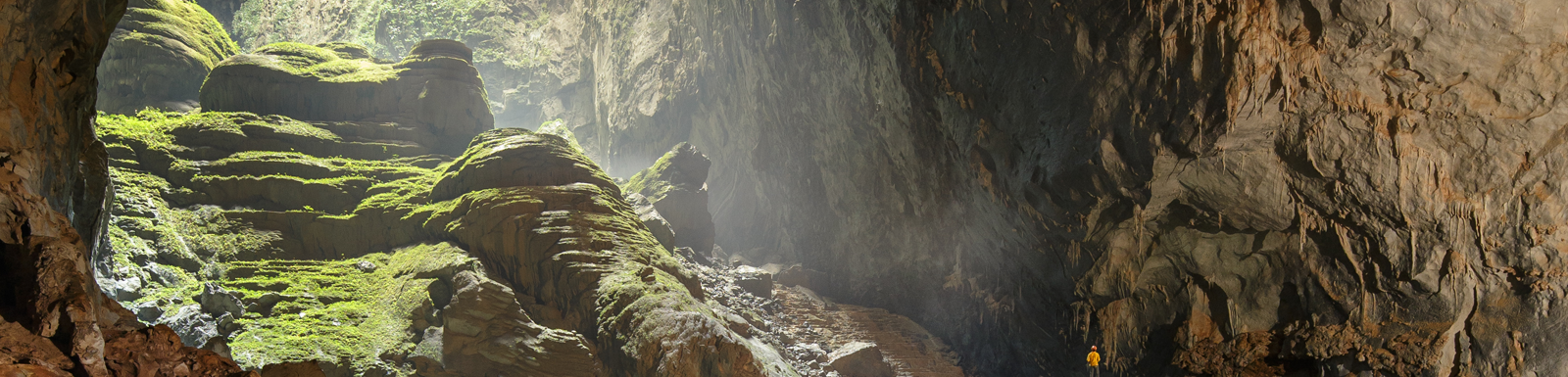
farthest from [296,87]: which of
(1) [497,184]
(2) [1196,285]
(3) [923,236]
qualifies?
(2) [1196,285]

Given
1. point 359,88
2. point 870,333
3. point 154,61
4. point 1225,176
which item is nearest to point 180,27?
point 154,61

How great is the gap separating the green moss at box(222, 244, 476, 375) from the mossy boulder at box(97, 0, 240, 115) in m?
12.0

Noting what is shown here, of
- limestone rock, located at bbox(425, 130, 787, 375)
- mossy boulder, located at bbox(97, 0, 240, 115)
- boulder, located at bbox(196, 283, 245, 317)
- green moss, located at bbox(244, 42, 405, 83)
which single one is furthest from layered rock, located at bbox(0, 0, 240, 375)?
mossy boulder, located at bbox(97, 0, 240, 115)

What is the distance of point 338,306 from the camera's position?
14.5 m

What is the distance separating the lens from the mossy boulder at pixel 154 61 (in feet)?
72.4

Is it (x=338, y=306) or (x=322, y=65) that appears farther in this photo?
(x=322, y=65)

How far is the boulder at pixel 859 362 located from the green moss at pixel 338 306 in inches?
338

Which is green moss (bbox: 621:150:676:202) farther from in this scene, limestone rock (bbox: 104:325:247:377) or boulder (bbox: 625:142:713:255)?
limestone rock (bbox: 104:325:247:377)

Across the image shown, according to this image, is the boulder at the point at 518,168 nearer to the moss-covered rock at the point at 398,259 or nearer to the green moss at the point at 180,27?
the moss-covered rock at the point at 398,259

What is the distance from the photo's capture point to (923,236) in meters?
20.4

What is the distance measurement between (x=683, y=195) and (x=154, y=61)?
1781 centimetres

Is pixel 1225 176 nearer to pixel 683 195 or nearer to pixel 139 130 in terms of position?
pixel 683 195

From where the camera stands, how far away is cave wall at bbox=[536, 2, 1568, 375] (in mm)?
8422

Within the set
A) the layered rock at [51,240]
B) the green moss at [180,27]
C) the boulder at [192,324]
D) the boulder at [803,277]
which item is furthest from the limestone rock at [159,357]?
the green moss at [180,27]
